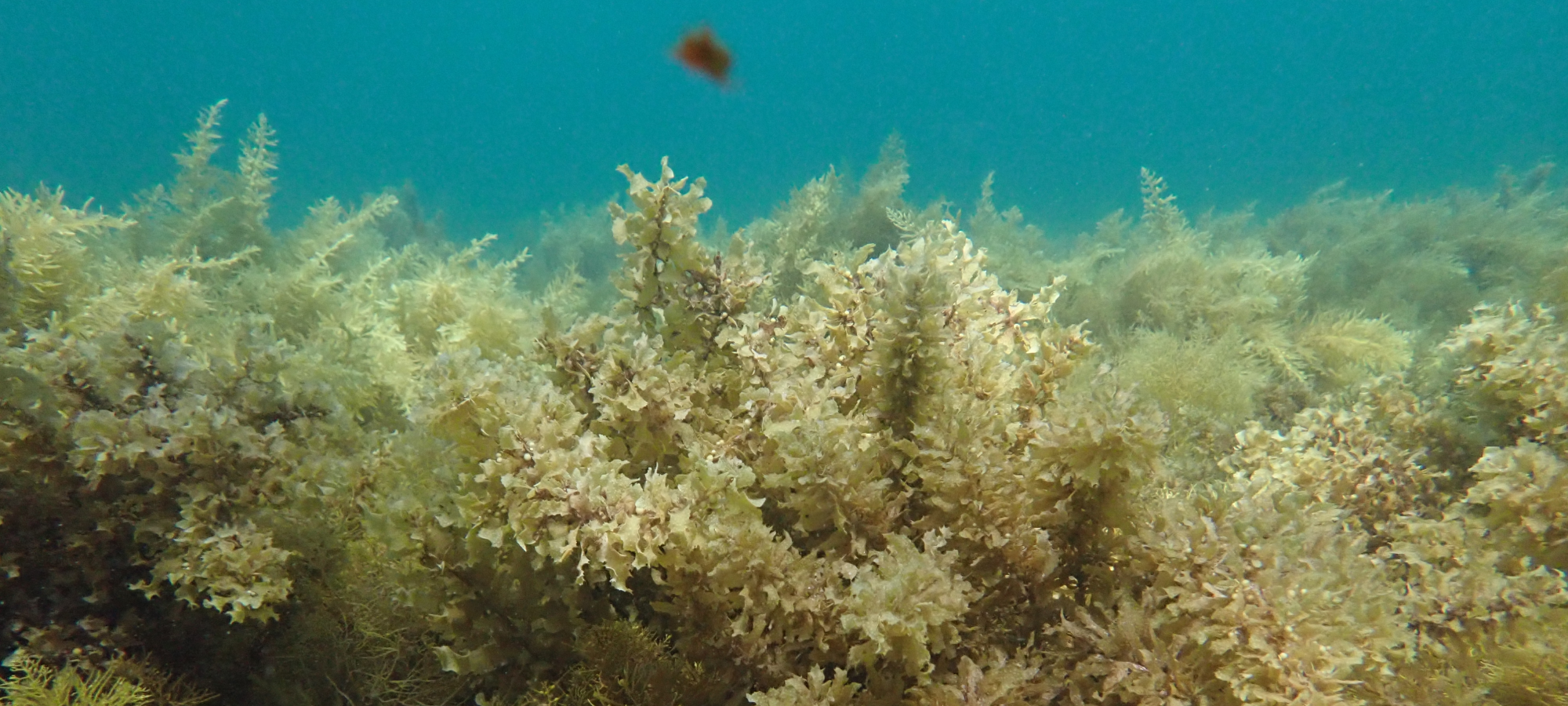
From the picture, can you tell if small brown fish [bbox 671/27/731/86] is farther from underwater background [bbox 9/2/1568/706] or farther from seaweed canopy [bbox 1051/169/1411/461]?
seaweed canopy [bbox 1051/169/1411/461]

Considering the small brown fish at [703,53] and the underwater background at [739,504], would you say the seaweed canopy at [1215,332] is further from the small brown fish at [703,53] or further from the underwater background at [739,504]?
the small brown fish at [703,53]

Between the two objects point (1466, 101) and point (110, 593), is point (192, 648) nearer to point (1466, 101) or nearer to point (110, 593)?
point (110, 593)

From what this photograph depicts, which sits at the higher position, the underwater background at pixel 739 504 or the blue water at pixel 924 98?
the blue water at pixel 924 98

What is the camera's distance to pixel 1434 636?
6.72 ft

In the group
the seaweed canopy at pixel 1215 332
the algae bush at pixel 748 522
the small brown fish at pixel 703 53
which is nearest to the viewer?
the algae bush at pixel 748 522

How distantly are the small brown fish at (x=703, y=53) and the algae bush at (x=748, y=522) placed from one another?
3.72 meters

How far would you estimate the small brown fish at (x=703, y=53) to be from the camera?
5406 millimetres

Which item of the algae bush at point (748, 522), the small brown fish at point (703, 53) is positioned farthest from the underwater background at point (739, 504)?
the small brown fish at point (703, 53)

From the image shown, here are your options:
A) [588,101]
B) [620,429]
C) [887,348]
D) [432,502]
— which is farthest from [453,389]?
[588,101]

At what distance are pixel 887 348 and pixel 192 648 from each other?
7.83 feet

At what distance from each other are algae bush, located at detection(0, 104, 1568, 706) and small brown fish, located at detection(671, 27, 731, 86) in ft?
12.2

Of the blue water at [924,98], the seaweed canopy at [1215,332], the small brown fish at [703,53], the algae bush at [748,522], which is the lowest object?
the algae bush at [748,522]

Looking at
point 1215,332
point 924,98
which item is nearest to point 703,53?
point 1215,332

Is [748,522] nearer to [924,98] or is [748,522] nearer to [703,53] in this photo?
[703,53]
